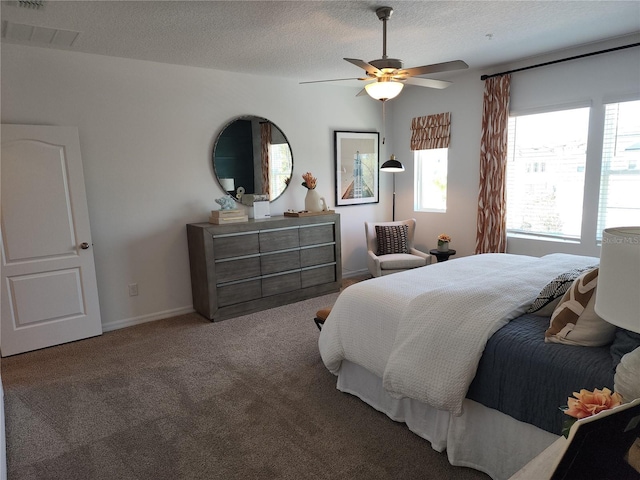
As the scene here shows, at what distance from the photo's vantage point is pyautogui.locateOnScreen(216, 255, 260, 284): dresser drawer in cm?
409

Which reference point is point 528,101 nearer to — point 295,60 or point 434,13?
point 434,13

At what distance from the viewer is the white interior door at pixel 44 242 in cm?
333

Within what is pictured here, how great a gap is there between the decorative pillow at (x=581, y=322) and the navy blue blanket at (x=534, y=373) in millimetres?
35

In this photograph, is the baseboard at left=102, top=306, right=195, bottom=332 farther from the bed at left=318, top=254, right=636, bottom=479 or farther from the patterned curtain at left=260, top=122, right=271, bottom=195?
the bed at left=318, top=254, right=636, bottom=479

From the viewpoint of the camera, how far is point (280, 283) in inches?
178

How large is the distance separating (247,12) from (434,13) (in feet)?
4.41

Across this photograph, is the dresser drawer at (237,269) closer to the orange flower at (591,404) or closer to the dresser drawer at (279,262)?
the dresser drawer at (279,262)

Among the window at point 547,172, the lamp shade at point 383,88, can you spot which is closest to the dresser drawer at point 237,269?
the lamp shade at point 383,88

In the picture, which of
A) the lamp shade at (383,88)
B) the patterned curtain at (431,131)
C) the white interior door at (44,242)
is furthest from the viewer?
the patterned curtain at (431,131)

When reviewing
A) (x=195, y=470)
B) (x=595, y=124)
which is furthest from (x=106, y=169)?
(x=595, y=124)

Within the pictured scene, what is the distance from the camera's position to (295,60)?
Result: 401cm

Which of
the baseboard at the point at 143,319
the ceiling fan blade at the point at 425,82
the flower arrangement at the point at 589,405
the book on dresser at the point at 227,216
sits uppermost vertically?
the ceiling fan blade at the point at 425,82

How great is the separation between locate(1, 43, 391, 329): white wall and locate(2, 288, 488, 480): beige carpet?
31.6 inches

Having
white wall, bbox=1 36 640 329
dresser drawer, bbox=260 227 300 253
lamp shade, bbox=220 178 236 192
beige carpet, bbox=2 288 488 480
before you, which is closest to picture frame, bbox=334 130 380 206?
white wall, bbox=1 36 640 329
